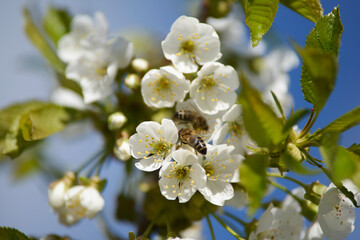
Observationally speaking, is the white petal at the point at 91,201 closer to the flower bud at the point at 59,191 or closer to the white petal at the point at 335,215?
the flower bud at the point at 59,191

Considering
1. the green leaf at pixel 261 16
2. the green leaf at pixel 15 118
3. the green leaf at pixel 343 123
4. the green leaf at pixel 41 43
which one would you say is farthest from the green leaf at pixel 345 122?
the green leaf at pixel 41 43

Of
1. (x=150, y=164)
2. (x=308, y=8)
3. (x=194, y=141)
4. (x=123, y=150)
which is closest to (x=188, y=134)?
(x=194, y=141)

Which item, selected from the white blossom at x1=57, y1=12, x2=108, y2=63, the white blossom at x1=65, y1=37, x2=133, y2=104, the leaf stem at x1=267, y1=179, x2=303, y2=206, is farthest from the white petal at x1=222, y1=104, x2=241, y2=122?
the white blossom at x1=57, y1=12, x2=108, y2=63

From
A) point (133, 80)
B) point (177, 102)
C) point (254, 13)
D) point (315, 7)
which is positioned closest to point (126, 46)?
point (133, 80)

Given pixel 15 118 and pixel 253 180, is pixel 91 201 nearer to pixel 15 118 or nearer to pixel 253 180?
pixel 15 118

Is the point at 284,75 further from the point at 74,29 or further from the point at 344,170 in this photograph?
the point at 344,170

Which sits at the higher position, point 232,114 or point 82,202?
point 232,114
